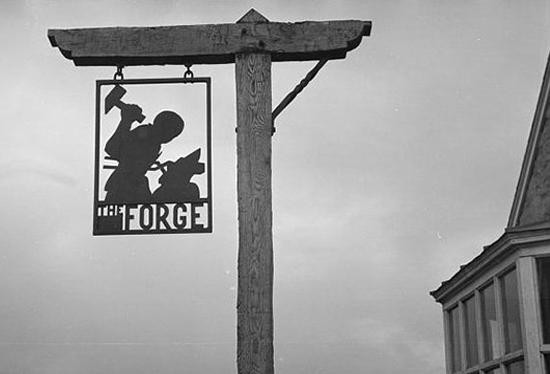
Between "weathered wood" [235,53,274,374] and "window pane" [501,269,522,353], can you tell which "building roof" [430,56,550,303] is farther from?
"weathered wood" [235,53,274,374]

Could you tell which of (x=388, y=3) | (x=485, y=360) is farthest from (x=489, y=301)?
(x=388, y=3)

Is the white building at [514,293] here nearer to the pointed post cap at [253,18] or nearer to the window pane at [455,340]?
the window pane at [455,340]

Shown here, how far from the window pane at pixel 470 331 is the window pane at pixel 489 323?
0.23 metres

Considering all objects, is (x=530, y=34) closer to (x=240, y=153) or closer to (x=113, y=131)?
(x=240, y=153)

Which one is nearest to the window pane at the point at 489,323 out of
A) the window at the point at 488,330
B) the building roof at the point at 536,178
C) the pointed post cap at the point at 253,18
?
the window at the point at 488,330

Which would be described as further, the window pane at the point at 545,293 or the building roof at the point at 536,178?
the building roof at the point at 536,178

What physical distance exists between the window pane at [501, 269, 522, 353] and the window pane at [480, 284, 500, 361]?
205 millimetres

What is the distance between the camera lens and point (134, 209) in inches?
165

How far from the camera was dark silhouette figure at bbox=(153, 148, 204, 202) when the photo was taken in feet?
13.7

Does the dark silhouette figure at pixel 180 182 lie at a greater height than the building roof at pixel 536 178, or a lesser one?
lesser

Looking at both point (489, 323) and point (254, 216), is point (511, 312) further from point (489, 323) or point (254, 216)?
point (254, 216)

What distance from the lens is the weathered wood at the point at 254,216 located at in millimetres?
4141

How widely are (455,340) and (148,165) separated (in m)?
3.81

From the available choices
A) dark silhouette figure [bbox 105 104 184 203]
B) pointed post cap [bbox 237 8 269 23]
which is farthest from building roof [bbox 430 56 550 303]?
dark silhouette figure [bbox 105 104 184 203]
